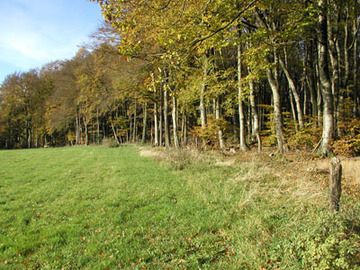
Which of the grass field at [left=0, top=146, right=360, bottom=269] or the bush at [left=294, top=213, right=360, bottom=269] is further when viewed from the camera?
the grass field at [left=0, top=146, right=360, bottom=269]

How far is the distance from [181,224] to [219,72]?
13120 mm

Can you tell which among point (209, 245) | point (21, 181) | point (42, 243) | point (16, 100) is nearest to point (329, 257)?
point (209, 245)

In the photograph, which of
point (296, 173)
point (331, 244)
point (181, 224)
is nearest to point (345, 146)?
point (296, 173)

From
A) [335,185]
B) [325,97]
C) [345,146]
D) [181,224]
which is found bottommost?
[181,224]

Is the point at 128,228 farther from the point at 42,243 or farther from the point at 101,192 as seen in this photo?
the point at 101,192

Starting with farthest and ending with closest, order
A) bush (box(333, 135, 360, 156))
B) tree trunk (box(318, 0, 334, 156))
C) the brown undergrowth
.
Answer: tree trunk (box(318, 0, 334, 156)), bush (box(333, 135, 360, 156)), the brown undergrowth

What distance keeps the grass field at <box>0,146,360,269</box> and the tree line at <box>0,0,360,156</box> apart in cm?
323

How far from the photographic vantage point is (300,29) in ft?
31.8

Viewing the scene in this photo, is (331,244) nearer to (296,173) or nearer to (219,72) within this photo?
(296,173)

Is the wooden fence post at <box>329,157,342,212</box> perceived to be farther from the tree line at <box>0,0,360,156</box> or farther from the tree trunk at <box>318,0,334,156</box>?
the tree trunk at <box>318,0,334,156</box>

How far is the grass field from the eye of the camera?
3.33 metres

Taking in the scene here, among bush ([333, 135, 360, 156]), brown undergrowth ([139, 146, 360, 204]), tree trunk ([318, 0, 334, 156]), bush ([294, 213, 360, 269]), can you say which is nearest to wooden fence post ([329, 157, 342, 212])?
bush ([294, 213, 360, 269])

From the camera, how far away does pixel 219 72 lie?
15922 mm

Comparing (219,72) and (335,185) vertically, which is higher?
(219,72)
